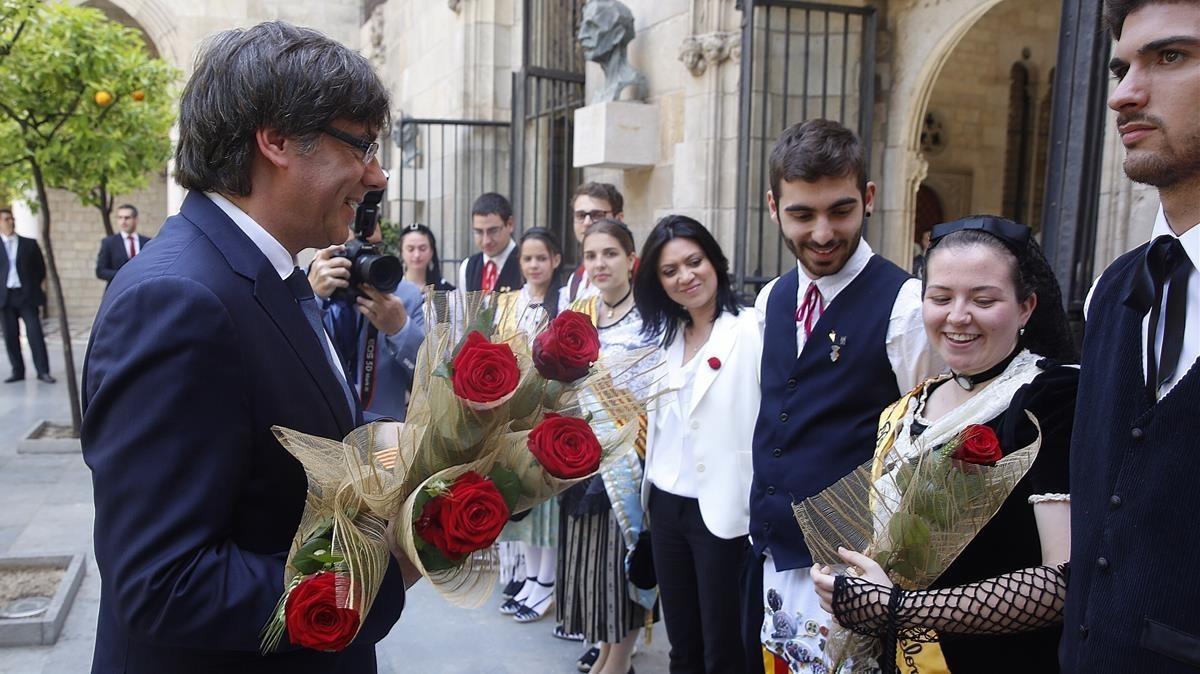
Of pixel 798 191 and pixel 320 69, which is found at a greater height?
pixel 320 69

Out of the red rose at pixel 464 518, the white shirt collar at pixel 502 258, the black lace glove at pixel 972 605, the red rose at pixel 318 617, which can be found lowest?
the black lace glove at pixel 972 605

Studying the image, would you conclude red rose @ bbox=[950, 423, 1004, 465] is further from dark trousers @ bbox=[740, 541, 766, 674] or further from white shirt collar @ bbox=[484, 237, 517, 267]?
white shirt collar @ bbox=[484, 237, 517, 267]

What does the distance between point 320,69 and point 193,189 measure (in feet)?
0.98

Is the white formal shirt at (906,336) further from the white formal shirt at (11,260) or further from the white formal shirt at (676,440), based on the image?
the white formal shirt at (11,260)

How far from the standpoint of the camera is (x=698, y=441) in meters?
2.98

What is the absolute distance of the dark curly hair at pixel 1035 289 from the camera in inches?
75.4

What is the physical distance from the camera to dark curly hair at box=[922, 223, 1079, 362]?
6.29 feet

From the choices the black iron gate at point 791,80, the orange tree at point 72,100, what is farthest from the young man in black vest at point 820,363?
the orange tree at point 72,100

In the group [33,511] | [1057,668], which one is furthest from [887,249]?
[33,511]

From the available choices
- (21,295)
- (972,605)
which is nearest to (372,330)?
(972,605)

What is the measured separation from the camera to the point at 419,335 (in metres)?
3.46

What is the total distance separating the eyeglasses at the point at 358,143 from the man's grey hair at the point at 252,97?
0.7 inches

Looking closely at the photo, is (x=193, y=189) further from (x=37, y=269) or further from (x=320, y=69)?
(x=37, y=269)

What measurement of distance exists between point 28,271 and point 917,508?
1184 cm
